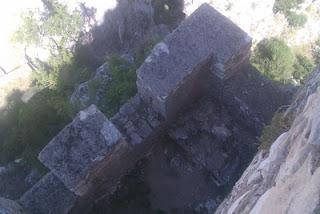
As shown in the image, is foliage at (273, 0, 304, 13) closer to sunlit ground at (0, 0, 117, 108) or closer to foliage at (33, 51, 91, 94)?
foliage at (33, 51, 91, 94)

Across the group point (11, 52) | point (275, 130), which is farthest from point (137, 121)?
point (11, 52)

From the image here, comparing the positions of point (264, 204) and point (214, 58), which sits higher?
point (214, 58)

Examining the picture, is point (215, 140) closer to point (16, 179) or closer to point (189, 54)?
point (189, 54)

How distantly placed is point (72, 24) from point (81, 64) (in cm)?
69

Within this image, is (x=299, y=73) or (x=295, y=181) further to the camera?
(x=299, y=73)

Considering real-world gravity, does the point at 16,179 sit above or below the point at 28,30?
below

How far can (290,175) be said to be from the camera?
2.45 metres

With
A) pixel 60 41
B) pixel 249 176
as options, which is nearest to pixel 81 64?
pixel 60 41

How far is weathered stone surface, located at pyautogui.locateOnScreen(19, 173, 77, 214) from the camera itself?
4.56 metres

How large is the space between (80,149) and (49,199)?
0.69 metres

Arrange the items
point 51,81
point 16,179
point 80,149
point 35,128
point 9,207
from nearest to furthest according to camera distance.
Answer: point 9,207 → point 80,149 → point 16,179 → point 35,128 → point 51,81

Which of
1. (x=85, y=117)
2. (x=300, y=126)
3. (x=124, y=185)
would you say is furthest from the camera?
(x=124, y=185)

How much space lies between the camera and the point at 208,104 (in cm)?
542

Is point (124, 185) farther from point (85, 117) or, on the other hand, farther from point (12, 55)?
point (12, 55)
